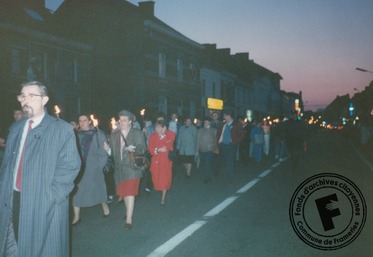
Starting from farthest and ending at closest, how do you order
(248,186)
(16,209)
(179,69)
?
(179,69), (248,186), (16,209)

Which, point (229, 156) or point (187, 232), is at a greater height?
point (229, 156)

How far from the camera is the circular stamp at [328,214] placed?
22.0 feet

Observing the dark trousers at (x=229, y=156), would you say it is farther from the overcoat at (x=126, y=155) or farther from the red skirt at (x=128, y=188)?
the red skirt at (x=128, y=188)

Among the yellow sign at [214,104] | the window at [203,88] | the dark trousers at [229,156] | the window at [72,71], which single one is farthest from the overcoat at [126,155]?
the yellow sign at [214,104]

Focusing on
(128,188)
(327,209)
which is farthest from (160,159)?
(327,209)

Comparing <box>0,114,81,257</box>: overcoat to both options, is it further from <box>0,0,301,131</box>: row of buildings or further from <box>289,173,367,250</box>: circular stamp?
<box>0,0,301,131</box>: row of buildings

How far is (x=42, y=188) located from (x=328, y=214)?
20.7 feet

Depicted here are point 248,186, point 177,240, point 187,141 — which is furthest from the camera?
point 187,141

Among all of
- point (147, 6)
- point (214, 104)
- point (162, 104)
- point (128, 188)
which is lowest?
point (128, 188)

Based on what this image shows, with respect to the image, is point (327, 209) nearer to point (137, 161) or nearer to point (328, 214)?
point (328, 214)

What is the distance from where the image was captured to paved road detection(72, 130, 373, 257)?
604cm

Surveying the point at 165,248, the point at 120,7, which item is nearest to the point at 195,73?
the point at 120,7

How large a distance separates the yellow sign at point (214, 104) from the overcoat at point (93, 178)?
34.4m

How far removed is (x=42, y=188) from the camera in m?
3.70
